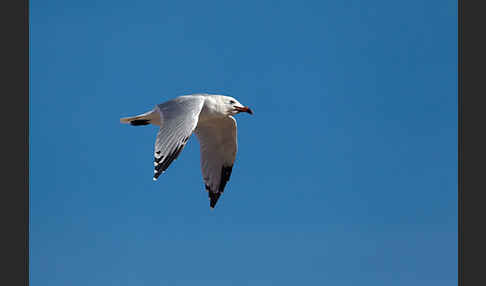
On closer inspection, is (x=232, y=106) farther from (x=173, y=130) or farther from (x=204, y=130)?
(x=173, y=130)

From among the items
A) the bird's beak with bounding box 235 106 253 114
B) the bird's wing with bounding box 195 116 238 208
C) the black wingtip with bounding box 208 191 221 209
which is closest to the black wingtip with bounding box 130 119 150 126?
the bird's wing with bounding box 195 116 238 208

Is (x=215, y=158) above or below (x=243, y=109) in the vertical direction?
below

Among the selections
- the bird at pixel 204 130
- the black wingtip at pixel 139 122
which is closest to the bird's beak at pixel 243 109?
the bird at pixel 204 130

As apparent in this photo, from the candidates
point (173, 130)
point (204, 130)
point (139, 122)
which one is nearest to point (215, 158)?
point (204, 130)

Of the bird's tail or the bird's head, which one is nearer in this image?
the bird's tail

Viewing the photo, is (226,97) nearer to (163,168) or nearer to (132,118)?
(132,118)

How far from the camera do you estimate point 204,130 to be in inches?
256

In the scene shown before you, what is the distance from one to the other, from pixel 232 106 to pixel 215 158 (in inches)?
26.2

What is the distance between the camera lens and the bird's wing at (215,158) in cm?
650

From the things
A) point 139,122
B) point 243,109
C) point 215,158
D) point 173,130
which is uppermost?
point 243,109

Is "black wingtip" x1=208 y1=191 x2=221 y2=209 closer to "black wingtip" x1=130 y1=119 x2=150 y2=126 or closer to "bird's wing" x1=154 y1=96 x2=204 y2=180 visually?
"black wingtip" x1=130 y1=119 x2=150 y2=126

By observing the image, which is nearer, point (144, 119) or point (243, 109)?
point (144, 119)

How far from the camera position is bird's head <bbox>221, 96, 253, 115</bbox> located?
Result: 6.07 m

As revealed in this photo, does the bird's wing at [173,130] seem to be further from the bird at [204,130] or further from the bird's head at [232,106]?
the bird's head at [232,106]
